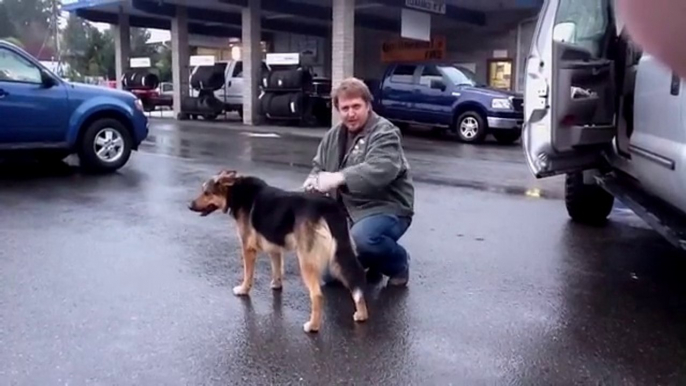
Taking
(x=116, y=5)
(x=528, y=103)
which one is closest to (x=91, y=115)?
(x=528, y=103)

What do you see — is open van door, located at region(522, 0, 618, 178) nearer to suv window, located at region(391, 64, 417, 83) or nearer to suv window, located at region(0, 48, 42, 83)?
suv window, located at region(0, 48, 42, 83)

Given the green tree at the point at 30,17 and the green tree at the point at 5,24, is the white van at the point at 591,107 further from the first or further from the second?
the green tree at the point at 5,24

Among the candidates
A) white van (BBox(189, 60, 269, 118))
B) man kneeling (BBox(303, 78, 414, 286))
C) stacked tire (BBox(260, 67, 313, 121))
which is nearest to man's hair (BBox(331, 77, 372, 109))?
man kneeling (BBox(303, 78, 414, 286))

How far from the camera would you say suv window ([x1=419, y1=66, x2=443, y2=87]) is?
1761 cm

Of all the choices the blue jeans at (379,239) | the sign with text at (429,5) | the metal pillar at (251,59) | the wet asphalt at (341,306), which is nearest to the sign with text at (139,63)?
the metal pillar at (251,59)

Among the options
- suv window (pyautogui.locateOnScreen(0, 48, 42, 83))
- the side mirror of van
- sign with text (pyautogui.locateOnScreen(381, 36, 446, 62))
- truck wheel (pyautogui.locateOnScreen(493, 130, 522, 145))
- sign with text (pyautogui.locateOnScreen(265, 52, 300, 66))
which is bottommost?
truck wheel (pyautogui.locateOnScreen(493, 130, 522, 145))

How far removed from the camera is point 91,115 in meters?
9.99

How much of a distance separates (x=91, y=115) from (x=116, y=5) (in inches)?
656

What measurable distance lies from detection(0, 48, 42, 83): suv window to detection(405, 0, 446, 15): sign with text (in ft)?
40.4

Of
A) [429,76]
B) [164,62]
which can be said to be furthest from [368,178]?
[164,62]

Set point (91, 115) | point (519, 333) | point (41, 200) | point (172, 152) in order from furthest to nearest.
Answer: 1. point (172, 152)
2. point (91, 115)
3. point (41, 200)
4. point (519, 333)

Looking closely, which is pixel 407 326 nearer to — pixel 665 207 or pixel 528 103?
pixel 665 207

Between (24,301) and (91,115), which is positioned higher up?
(91,115)

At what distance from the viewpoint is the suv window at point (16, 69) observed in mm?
9234
